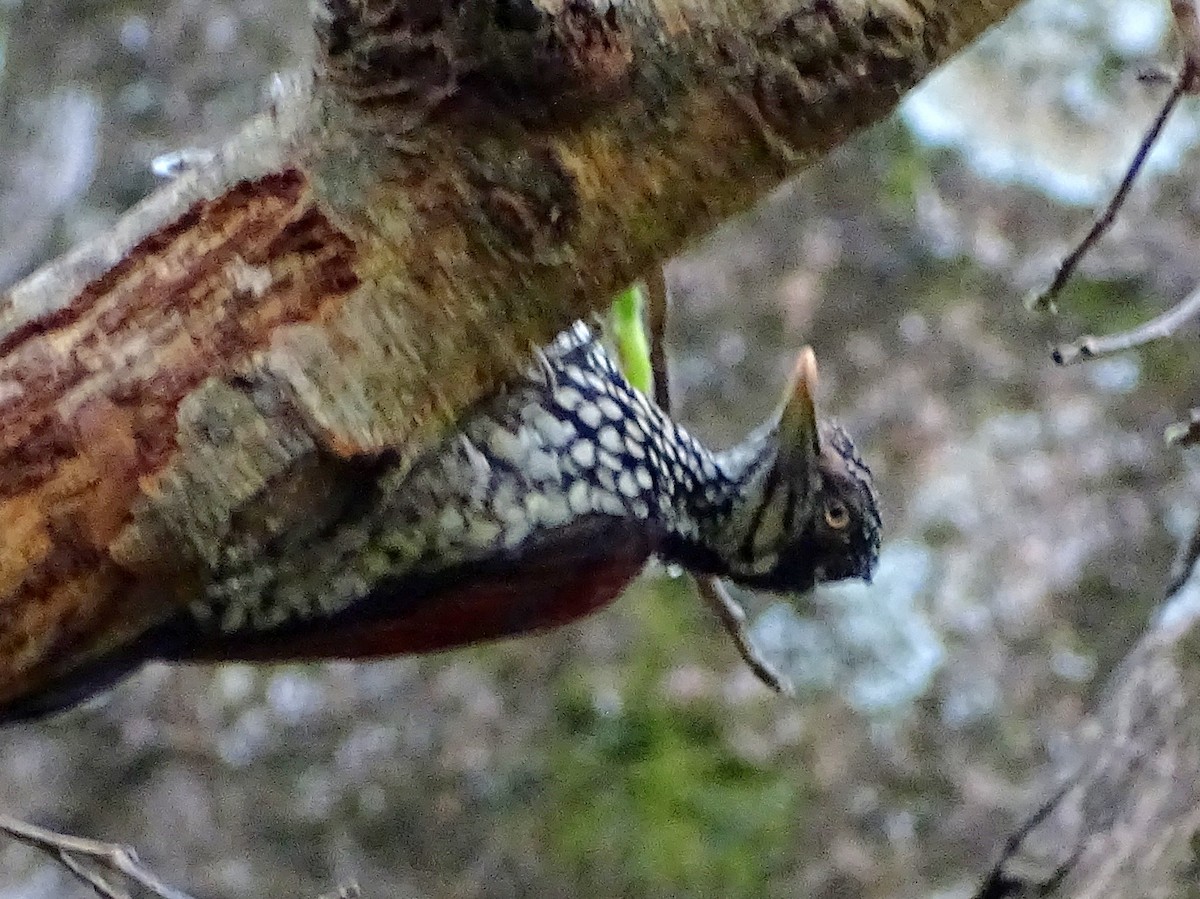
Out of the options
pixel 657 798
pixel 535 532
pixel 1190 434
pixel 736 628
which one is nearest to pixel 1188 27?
pixel 1190 434

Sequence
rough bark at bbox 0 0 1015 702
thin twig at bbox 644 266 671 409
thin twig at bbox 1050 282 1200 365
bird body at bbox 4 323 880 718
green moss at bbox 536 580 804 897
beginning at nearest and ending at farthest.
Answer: rough bark at bbox 0 0 1015 702 < bird body at bbox 4 323 880 718 < thin twig at bbox 1050 282 1200 365 < thin twig at bbox 644 266 671 409 < green moss at bbox 536 580 804 897

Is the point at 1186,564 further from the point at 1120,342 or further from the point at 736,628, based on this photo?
the point at 736,628

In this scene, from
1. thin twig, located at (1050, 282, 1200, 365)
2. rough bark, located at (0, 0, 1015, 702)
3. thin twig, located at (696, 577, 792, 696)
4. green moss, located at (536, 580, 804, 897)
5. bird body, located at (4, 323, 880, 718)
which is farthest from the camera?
green moss, located at (536, 580, 804, 897)

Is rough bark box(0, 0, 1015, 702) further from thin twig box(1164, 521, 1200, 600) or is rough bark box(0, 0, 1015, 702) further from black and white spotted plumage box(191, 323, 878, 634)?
thin twig box(1164, 521, 1200, 600)

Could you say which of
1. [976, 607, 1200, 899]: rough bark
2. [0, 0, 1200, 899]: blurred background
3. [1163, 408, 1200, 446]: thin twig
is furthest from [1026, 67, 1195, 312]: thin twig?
[0, 0, 1200, 899]: blurred background

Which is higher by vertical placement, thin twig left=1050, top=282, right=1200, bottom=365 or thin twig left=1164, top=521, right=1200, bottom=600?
thin twig left=1050, top=282, right=1200, bottom=365

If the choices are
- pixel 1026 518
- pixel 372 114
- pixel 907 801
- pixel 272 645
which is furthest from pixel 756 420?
pixel 372 114

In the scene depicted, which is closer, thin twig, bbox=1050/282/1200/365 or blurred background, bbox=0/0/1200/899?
thin twig, bbox=1050/282/1200/365
